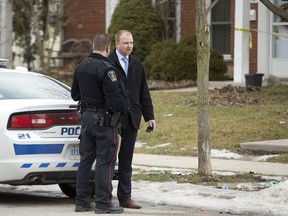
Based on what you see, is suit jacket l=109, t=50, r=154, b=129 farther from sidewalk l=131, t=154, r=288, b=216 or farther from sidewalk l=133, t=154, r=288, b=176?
sidewalk l=133, t=154, r=288, b=176

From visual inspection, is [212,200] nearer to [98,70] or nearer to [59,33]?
[98,70]

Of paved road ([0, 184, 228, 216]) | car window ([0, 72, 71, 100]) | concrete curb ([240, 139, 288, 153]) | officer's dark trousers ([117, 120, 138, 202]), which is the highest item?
car window ([0, 72, 71, 100])

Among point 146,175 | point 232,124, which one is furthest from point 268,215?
point 232,124

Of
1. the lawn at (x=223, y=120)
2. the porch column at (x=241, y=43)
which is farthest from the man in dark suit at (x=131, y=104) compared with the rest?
the porch column at (x=241, y=43)

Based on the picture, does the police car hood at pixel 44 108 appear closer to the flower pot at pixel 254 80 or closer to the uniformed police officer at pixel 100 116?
the uniformed police officer at pixel 100 116

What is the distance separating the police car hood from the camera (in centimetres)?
989

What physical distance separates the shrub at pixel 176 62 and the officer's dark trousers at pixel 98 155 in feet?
44.8

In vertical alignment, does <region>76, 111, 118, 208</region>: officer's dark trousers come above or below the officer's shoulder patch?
below

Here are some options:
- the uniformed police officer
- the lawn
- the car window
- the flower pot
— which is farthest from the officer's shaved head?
the flower pot

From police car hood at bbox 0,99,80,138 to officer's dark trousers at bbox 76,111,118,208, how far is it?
57cm

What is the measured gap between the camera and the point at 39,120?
9.95 m

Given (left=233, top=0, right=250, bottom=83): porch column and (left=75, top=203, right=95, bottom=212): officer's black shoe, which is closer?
(left=75, top=203, right=95, bottom=212): officer's black shoe

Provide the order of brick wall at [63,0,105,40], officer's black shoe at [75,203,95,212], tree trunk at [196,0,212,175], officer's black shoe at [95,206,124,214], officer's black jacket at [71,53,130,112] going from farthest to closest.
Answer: brick wall at [63,0,105,40], tree trunk at [196,0,212,175], officer's black shoe at [75,203,95,212], officer's black shoe at [95,206,124,214], officer's black jacket at [71,53,130,112]

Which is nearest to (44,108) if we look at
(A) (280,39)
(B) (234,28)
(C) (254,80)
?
(C) (254,80)
